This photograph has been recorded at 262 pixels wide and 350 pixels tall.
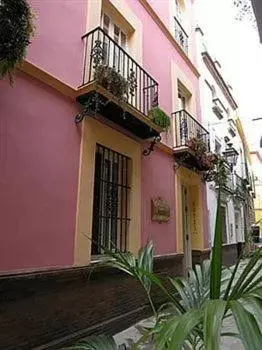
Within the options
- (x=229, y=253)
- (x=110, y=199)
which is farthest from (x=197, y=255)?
(x=110, y=199)

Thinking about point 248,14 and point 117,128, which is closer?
point 248,14

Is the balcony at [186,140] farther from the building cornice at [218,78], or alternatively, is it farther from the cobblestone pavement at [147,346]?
the building cornice at [218,78]

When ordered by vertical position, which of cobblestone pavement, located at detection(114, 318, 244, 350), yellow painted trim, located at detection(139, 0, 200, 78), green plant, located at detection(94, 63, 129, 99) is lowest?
cobblestone pavement, located at detection(114, 318, 244, 350)

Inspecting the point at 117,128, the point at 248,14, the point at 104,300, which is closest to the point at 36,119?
the point at 117,128

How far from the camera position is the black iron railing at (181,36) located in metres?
8.34

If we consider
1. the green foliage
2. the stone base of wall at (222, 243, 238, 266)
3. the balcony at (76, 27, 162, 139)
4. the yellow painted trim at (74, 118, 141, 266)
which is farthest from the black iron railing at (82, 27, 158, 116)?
the stone base of wall at (222, 243, 238, 266)

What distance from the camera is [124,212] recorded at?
5.11 meters

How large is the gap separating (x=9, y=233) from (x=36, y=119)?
138 cm

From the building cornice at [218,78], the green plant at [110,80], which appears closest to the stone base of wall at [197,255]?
the green plant at [110,80]

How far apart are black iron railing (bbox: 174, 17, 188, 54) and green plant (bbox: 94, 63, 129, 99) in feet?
15.0

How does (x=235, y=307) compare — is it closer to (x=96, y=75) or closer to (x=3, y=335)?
(x=3, y=335)

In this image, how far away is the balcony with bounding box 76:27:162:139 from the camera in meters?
4.27

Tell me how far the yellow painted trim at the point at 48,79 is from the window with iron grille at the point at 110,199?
0.93 meters

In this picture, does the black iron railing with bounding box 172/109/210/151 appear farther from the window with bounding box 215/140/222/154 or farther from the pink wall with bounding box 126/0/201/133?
the window with bounding box 215/140/222/154
